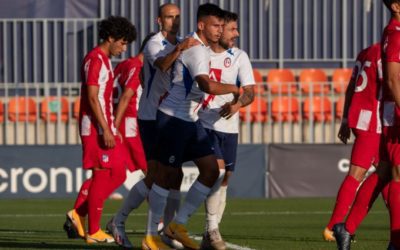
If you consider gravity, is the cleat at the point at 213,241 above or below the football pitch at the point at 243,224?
above

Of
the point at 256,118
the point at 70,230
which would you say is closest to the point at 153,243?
the point at 70,230

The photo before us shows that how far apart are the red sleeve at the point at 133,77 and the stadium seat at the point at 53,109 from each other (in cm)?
863

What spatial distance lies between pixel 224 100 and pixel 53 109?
10.1 metres

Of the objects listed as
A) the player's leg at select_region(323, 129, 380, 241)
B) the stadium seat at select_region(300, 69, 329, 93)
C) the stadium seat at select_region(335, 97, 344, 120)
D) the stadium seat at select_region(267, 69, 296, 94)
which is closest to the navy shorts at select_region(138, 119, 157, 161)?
the player's leg at select_region(323, 129, 380, 241)

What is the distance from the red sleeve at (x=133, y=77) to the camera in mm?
12719

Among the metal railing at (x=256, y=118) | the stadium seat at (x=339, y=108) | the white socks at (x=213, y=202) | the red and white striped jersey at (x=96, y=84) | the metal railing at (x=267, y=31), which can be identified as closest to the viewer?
the white socks at (x=213, y=202)

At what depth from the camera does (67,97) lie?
2211cm

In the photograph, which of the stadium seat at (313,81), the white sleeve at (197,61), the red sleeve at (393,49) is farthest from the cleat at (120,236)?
the stadium seat at (313,81)

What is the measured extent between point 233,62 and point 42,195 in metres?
9.07

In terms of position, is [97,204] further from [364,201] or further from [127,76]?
[364,201]

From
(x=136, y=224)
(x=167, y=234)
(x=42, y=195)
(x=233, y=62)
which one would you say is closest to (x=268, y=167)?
(x=42, y=195)

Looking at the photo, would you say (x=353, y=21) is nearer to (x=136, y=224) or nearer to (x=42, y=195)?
(x=42, y=195)

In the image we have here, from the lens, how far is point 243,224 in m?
14.2

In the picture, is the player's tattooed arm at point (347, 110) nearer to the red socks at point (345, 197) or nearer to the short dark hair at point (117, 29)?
the red socks at point (345, 197)
